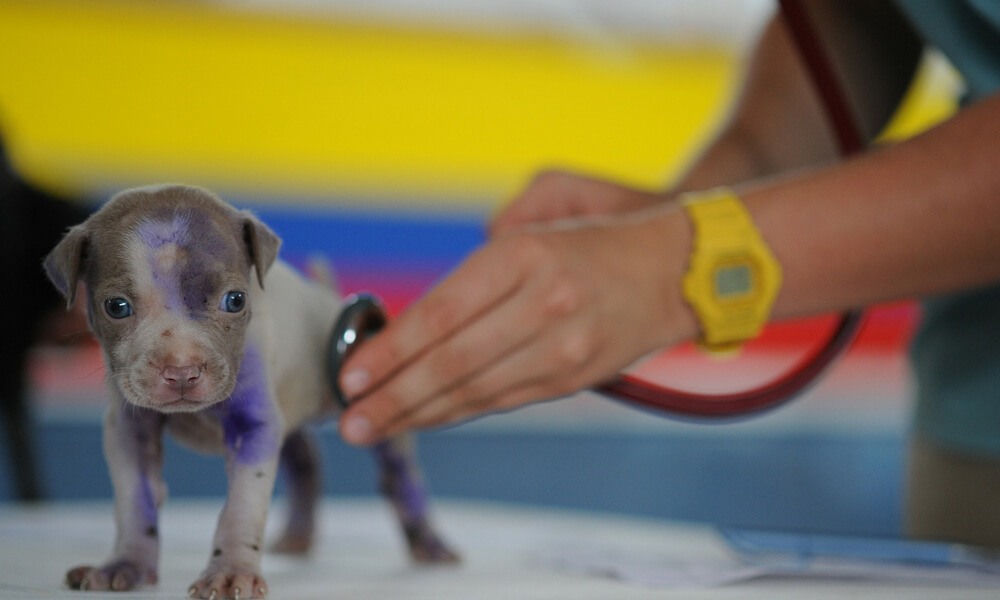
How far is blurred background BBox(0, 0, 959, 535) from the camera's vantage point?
9.26 feet

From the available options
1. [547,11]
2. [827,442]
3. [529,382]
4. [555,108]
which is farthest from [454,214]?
[529,382]

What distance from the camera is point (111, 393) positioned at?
0.56 meters

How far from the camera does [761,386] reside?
0.81 metres

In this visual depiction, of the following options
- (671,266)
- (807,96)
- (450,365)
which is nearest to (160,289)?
(450,365)

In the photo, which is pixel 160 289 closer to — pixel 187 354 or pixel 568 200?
pixel 187 354

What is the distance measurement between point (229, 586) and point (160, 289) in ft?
0.59

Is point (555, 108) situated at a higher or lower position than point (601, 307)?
higher

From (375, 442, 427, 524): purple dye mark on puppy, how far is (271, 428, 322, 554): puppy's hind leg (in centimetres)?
7

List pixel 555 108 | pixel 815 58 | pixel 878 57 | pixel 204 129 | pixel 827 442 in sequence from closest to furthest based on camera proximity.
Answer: pixel 815 58
pixel 878 57
pixel 827 442
pixel 204 129
pixel 555 108

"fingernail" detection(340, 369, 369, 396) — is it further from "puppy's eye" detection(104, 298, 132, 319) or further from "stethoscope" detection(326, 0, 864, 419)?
"puppy's eye" detection(104, 298, 132, 319)

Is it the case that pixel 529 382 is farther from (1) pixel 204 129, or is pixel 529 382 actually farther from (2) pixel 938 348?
(1) pixel 204 129

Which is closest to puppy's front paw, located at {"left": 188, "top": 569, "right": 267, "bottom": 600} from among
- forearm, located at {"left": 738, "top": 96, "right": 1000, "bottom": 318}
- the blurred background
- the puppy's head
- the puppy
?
the puppy

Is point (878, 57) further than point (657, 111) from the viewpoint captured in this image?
No

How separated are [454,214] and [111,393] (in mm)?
3220
